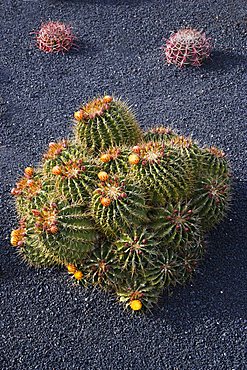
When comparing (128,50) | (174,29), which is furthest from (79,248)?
(174,29)

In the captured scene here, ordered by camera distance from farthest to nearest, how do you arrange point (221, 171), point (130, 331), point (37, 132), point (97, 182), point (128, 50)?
point (128, 50), point (37, 132), point (221, 171), point (130, 331), point (97, 182)

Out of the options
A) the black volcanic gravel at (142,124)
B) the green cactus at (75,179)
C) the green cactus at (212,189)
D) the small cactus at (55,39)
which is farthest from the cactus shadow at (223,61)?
the green cactus at (75,179)

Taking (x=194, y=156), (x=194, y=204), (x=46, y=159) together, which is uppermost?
(x=46, y=159)

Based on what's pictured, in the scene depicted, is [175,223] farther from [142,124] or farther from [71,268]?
[142,124]

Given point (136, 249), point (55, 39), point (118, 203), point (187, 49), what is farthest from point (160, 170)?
point (55, 39)

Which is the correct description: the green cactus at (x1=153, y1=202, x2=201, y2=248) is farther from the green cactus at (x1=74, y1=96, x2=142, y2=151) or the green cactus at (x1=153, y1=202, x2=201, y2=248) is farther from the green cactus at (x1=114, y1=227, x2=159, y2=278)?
the green cactus at (x1=74, y1=96, x2=142, y2=151)

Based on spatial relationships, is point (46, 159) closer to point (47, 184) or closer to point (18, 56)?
point (47, 184)

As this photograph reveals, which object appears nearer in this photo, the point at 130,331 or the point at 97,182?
the point at 97,182
